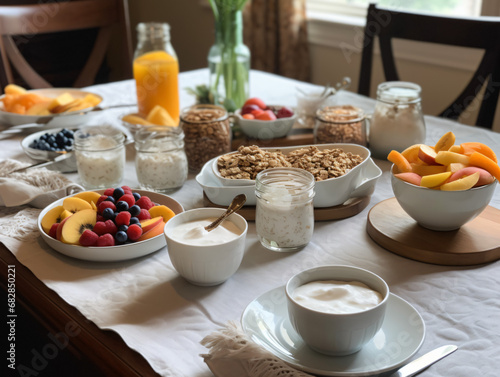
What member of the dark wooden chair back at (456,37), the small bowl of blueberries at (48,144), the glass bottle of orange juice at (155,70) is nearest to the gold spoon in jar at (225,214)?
the small bowl of blueberries at (48,144)

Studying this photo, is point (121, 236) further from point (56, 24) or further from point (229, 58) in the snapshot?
point (56, 24)

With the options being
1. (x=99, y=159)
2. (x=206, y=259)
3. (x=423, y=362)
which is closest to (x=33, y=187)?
(x=99, y=159)

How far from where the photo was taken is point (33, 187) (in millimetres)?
1103

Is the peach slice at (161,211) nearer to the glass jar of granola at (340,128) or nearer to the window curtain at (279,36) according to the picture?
the glass jar of granola at (340,128)

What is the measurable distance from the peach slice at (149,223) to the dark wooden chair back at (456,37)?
1164 mm

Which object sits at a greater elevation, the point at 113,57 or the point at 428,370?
the point at 428,370

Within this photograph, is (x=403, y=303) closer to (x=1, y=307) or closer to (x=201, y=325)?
(x=201, y=325)

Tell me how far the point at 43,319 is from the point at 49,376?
1.08 feet

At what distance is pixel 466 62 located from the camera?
90.4 inches

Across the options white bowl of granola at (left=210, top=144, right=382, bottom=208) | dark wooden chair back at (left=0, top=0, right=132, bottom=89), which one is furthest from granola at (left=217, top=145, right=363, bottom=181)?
dark wooden chair back at (left=0, top=0, right=132, bottom=89)

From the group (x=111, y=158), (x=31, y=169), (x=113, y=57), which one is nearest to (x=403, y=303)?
(x=111, y=158)

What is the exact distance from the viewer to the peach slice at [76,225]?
0.90 metres

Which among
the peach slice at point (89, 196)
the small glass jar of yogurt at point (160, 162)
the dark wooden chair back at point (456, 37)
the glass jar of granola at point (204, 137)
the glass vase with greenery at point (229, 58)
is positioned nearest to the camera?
the peach slice at point (89, 196)

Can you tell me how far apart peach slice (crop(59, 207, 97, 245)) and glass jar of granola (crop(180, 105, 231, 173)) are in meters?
0.37
